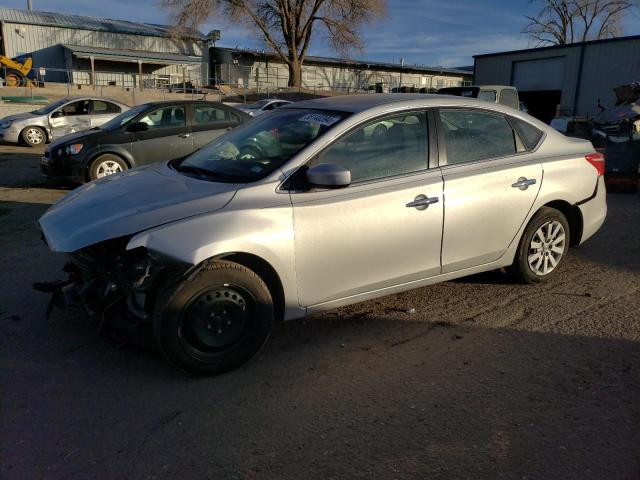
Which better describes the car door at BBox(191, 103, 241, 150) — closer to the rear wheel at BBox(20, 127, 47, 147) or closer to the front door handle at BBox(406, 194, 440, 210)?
the front door handle at BBox(406, 194, 440, 210)

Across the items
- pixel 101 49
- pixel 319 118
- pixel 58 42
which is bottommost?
pixel 319 118

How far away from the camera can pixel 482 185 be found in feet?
13.4

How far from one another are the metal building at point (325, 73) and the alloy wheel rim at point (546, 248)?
4190 cm

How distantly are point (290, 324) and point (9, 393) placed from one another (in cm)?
189

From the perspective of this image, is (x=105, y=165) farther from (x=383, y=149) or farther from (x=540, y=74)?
(x=540, y=74)

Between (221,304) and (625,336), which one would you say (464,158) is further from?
(221,304)

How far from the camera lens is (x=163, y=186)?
3615mm

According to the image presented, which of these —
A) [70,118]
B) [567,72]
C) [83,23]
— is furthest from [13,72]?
[567,72]

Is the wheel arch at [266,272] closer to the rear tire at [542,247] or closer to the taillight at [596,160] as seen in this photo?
the rear tire at [542,247]

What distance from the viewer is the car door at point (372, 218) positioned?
3.44 metres

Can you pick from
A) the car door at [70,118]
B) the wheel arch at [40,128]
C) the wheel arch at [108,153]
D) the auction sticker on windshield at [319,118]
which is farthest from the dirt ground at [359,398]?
the wheel arch at [40,128]

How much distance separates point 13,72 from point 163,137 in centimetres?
3097

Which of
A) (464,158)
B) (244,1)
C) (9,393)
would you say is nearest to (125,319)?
(9,393)

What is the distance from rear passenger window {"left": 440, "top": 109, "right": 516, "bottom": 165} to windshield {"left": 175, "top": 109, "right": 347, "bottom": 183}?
2.96 ft
